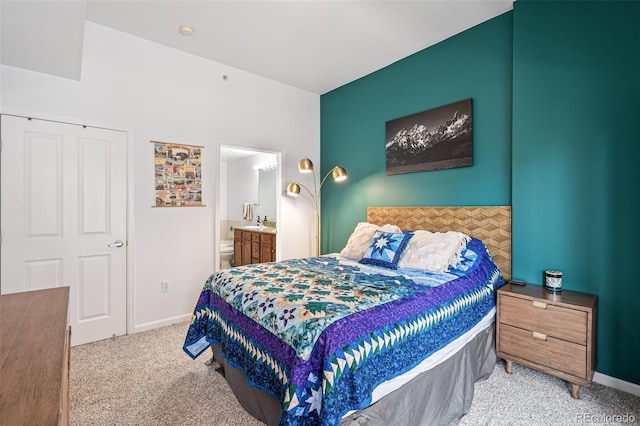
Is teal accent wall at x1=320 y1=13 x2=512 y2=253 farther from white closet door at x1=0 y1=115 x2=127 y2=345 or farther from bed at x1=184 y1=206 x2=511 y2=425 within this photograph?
white closet door at x1=0 y1=115 x2=127 y2=345

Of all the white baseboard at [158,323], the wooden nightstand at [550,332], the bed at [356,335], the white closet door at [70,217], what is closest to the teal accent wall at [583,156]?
the wooden nightstand at [550,332]

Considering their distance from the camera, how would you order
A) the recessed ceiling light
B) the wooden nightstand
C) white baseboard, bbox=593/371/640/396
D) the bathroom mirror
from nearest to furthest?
the wooden nightstand → white baseboard, bbox=593/371/640/396 → the recessed ceiling light → the bathroom mirror

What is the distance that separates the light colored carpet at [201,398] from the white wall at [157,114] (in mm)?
893

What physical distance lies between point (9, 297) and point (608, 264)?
140 inches

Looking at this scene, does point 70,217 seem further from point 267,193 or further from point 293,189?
point 267,193

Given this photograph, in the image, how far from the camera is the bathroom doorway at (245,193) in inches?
226

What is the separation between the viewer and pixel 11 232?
2.54 meters

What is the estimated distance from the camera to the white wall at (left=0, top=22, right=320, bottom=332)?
278 cm

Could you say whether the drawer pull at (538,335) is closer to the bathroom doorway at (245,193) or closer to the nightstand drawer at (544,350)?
the nightstand drawer at (544,350)

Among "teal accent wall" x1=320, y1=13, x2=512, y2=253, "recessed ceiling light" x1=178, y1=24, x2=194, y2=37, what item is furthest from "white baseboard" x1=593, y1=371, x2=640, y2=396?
"recessed ceiling light" x1=178, y1=24, x2=194, y2=37

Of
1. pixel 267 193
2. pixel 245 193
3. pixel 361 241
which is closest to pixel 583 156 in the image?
pixel 361 241

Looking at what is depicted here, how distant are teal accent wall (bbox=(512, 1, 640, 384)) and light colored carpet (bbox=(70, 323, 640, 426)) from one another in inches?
19.0

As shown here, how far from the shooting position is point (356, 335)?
56.4 inches

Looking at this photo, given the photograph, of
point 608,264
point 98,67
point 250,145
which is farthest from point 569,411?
point 98,67
